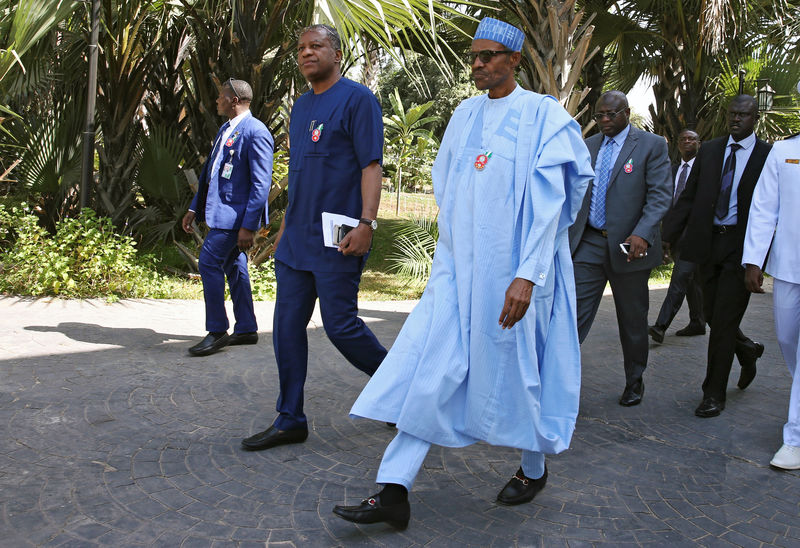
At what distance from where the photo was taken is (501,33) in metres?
3.18

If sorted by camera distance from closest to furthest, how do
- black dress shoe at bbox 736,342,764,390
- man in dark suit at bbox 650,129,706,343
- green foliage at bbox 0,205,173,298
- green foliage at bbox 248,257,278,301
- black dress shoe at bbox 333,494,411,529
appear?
black dress shoe at bbox 333,494,411,529 < black dress shoe at bbox 736,342,764,390 < man in dark suit at bbox 650,129,706,343 < green foliage at bbox 0,205,173,298 < green foliage at bbox 248,257,278,301

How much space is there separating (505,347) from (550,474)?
1.00m

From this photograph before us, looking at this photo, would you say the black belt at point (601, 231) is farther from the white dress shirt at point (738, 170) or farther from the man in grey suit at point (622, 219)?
the white dress shirt at point (738, 170)

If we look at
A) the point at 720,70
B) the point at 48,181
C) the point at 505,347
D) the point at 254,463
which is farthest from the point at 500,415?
the point at 720,70

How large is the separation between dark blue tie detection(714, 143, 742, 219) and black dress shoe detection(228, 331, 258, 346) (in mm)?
3443

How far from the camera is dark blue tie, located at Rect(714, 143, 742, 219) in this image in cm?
497

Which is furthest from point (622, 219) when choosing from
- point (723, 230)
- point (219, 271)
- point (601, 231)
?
point (219, 271)

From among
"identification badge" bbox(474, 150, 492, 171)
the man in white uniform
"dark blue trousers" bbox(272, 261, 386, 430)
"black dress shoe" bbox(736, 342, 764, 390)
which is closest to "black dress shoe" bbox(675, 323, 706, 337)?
"black dress shoe" bbox(736, 342, 764, 390)

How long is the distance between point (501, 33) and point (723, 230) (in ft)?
8.08

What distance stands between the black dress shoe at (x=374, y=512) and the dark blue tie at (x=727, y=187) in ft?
10.1

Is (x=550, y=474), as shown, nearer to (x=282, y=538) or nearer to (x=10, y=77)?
(x=282, y=538)

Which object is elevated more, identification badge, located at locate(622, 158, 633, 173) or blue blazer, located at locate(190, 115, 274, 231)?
identification badge, located at locate(622, 158, 633, 173)

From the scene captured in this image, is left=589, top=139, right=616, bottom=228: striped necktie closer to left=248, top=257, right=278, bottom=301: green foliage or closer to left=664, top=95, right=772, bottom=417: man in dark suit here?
left=664, top=95, right=772, bottom=417: man in dark suit

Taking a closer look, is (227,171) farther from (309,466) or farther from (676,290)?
(676,290)
